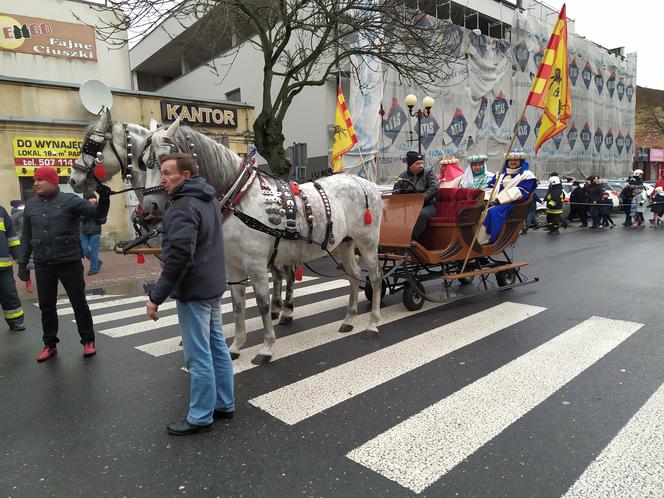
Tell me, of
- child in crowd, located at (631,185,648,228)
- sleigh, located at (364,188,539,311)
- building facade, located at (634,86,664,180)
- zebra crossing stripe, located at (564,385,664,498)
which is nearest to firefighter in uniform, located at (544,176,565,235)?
child in crowd, located at (631,185,648,228)

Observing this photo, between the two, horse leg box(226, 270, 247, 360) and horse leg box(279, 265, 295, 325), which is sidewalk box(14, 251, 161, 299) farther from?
horse leg box(226, 270, 247, 360)

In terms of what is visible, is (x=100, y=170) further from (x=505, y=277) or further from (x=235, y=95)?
(x=235, y=95)

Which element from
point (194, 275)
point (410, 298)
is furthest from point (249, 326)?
point (194, 275)

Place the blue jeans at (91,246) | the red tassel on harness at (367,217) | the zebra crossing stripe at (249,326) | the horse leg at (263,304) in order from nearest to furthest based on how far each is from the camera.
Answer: the horse leg at (263,304), the zebra crossing stripe at (249,326), the red tassel on harness at (367,217), the blue jeans at (91,246)

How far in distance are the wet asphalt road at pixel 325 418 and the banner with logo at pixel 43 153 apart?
28.5 feet

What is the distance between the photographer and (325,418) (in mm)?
3322

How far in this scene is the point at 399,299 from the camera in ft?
23.0

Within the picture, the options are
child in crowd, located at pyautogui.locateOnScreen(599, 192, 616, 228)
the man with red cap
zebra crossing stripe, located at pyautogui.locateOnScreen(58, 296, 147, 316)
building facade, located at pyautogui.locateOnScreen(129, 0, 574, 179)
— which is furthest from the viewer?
building facade, located at pyautogui.locateOnScreen(129, 0, 574, 179)

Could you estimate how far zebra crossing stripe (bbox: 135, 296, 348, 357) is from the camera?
4930mm

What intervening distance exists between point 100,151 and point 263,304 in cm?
206

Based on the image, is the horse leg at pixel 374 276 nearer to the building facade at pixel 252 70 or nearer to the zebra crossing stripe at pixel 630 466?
the zebra crossing stripe at pixel 630 466

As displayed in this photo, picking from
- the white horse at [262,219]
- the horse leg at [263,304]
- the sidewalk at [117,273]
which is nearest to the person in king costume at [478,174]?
the white horse at [262,219]

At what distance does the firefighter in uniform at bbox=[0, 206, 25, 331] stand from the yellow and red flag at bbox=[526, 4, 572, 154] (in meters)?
7.07

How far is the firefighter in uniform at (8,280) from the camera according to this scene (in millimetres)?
5789
